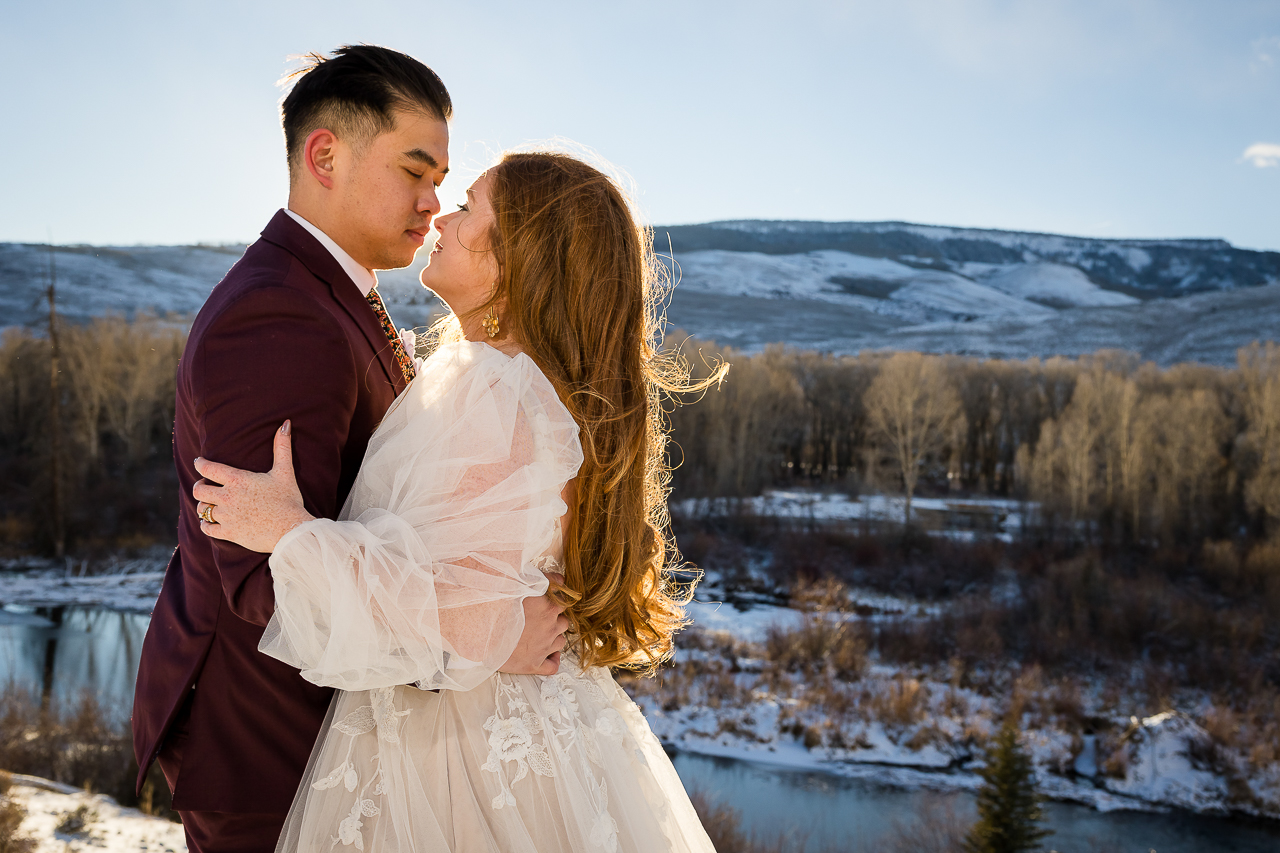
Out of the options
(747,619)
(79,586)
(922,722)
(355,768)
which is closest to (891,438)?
(747,619)

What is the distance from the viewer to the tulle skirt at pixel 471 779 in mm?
1714

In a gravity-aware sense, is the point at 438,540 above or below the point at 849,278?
below

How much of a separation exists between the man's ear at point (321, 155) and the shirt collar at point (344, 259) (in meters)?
0.11

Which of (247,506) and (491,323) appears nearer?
(247,506)

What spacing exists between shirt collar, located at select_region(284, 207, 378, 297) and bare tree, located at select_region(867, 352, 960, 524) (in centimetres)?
2980

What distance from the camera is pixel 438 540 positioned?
1.68 metres

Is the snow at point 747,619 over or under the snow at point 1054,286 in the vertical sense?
under

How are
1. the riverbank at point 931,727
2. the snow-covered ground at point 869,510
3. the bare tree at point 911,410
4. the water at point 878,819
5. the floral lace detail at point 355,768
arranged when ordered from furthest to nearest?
the bare tree at point 911,410, the snow-covered ground at point 869,510, the riverbank at point 931,727, the water at point 878,819, the floral lace detail at point 355,768

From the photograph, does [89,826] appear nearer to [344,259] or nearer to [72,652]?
[344,259]

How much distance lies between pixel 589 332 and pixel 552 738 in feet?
2.74

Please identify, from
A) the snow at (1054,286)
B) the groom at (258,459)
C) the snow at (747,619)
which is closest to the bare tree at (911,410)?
the snow at (747,619)

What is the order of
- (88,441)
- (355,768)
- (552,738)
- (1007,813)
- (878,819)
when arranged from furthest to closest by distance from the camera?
(88,441) < (878,819) < (1007,813) < (552,738) < (355,768)

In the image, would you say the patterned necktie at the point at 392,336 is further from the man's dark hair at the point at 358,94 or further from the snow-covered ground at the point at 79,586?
the snow-covered ground at the point at 79,586

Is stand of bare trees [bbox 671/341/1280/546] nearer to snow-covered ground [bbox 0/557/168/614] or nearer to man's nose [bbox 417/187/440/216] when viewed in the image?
snow-covered ground [bbox 0/557/168/614]
